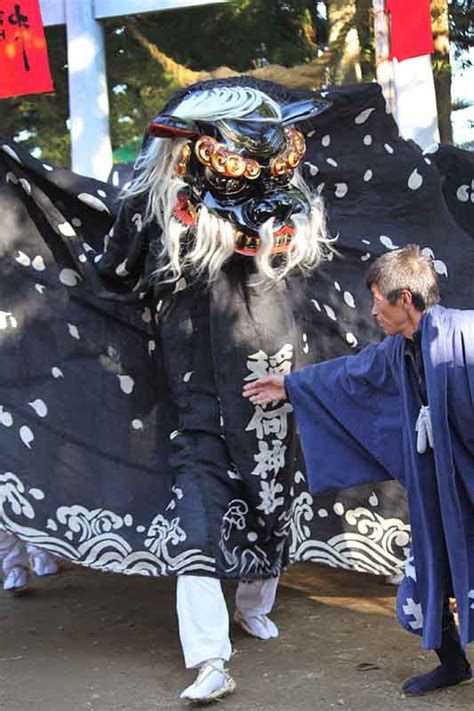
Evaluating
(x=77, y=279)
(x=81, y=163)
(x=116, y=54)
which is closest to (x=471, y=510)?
(x=77, y=279)

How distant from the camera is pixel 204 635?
341 cm

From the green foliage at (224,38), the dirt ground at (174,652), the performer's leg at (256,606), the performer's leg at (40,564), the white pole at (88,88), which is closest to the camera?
the dirt ground at (174,652)

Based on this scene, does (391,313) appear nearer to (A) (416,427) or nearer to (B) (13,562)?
(A) (416,427)

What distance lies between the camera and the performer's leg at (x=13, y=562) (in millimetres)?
4738

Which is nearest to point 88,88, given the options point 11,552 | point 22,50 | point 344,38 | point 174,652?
point 22,50

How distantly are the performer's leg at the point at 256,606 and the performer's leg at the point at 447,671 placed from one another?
0.69 metres

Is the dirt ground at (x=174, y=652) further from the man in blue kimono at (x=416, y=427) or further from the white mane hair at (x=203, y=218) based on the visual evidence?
the white mane hair at (x=203, y=218)

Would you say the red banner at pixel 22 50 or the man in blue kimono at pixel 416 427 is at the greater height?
the red banner at pixel 22 50

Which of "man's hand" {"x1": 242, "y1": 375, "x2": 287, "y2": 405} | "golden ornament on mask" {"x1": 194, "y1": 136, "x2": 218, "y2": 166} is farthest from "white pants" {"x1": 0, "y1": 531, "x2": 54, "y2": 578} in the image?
"golden ornament on mask" {"x1": 194, "y1": 136, "x2": 218, "y2": 166}

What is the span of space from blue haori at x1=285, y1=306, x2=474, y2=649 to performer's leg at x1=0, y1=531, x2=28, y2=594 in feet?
5.86

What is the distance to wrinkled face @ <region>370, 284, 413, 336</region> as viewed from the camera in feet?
10.6

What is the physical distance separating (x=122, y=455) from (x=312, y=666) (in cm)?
101

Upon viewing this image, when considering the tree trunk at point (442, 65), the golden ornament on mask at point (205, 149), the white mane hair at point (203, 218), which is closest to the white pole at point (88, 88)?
the tree trunk at point (442, 65)

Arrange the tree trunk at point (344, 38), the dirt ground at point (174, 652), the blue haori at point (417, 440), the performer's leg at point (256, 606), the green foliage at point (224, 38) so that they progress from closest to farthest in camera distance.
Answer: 1. the blue haori at point (417, 440)
2. the dirt ground at point (174, 652)
3. the performer's leg at point (256, 606)
4. the tree trunk at point (344, 38)
5. the green foliage at point (224, 38)
